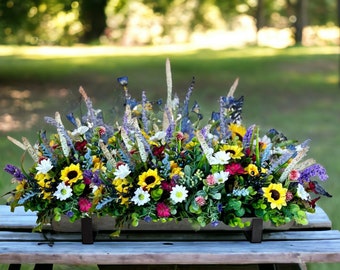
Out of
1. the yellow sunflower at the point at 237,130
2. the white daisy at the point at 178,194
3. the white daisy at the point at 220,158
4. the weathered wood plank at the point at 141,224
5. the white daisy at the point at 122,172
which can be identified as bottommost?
the weathered wood plank at the point at 141,224

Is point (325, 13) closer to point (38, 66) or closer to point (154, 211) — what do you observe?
point (38, 66)

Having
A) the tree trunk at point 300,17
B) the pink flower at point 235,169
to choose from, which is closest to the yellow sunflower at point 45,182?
the pink flower at point 235,169

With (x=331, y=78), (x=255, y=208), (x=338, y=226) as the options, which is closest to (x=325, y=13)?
(x=331, y=78)

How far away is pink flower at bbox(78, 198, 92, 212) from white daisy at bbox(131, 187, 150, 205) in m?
0.18

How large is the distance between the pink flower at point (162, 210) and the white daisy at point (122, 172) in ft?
0.58

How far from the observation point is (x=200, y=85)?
55.9ft

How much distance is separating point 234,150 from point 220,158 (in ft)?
0.42

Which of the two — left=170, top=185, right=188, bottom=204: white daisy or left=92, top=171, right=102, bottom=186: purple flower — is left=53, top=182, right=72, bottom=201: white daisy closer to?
left=92, top=171, right=102, bottom=186: purple flower

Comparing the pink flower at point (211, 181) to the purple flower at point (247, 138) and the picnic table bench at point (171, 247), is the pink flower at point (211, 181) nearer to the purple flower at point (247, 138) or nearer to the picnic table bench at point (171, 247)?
the picnic table bench at point (171, 247)

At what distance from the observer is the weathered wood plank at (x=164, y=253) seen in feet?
9.20

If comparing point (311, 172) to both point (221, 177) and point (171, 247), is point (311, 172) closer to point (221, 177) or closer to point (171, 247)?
point (221, 177)

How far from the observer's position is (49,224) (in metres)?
3.15

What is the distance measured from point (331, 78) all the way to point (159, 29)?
72.4ft

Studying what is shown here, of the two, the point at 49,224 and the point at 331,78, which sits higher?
the point at 49,224
